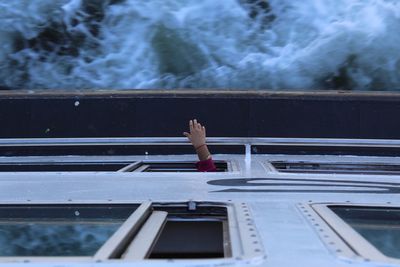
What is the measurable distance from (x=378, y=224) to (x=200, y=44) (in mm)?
5620

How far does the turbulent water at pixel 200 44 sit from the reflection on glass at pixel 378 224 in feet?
15.2

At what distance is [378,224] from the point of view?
6.08ft

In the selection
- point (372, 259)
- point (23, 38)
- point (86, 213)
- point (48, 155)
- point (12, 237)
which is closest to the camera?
point (372, 259)

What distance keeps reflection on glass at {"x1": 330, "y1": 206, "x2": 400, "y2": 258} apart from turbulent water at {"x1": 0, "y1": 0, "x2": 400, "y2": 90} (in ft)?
15.2

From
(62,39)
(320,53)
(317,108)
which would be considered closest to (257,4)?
(320,53)

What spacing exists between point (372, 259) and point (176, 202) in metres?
0.82

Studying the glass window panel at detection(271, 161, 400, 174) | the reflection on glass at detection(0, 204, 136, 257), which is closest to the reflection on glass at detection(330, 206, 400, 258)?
the reflection on glass at detection(0, 204, 136, 257)

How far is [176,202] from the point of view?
205 cm

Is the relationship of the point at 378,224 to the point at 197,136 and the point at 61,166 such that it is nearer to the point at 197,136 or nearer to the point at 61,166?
the point at 197,136

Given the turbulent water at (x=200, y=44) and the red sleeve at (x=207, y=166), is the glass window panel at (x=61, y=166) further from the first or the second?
the turbulent water at (x=200, y=44)

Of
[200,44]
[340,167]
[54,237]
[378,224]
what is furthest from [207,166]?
[200,44]

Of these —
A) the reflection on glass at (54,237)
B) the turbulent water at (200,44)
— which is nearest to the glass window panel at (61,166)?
the reflection on glass at (54,237)

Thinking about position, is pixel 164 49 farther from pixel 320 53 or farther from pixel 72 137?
pixel 72 137

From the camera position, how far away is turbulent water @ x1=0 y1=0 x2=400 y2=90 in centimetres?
673
